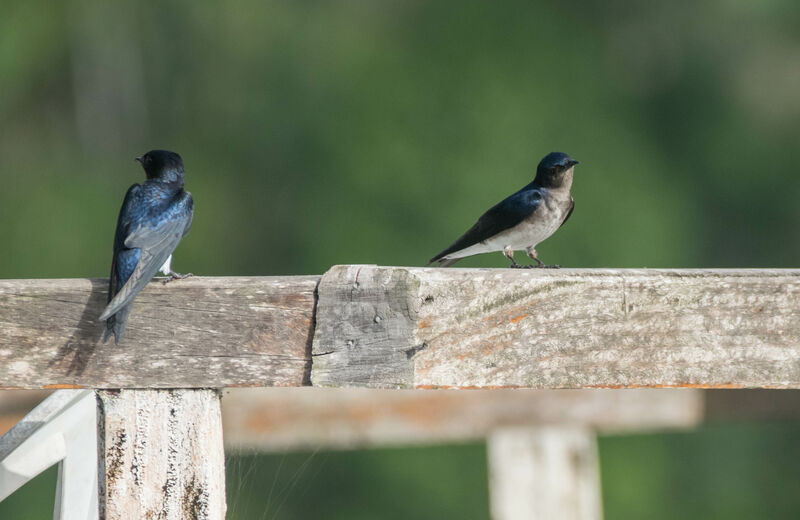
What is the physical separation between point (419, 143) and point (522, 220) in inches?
307

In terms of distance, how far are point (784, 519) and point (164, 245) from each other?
33.0ft

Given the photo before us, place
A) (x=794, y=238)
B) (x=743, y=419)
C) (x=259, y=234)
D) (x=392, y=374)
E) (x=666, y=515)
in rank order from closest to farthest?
(x=392, y=374) → (x=743, y=419) → (x=666, y=515) → (x=794, y=238) → (x=259, y=234)

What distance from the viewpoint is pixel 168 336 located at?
2072mm

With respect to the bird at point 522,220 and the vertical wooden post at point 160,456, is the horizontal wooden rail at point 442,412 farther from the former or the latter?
the vertical wooden post at point 160,456

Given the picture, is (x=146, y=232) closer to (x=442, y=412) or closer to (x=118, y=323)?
(x=118, y=323)

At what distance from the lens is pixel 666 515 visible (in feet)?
35.7

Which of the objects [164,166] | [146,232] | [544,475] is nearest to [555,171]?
[544,475]

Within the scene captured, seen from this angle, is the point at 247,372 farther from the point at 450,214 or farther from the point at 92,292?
the point at 450,214

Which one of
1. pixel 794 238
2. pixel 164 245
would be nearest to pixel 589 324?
pixel 164 245

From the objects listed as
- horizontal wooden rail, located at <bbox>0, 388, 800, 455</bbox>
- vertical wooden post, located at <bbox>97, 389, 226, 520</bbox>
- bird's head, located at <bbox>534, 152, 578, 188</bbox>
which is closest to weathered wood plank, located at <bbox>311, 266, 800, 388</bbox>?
vertical wooden post, located at <bbox>97, 389, 226, 520</bbox>

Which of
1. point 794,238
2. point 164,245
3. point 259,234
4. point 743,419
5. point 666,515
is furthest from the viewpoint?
point 259,234

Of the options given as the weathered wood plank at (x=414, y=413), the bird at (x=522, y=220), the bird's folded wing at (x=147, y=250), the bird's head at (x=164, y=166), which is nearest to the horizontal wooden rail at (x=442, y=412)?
the weathered wood plank at (x=414, y=413)

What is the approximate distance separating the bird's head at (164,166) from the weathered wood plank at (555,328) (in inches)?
60.3

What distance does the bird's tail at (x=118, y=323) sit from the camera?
2049mm
